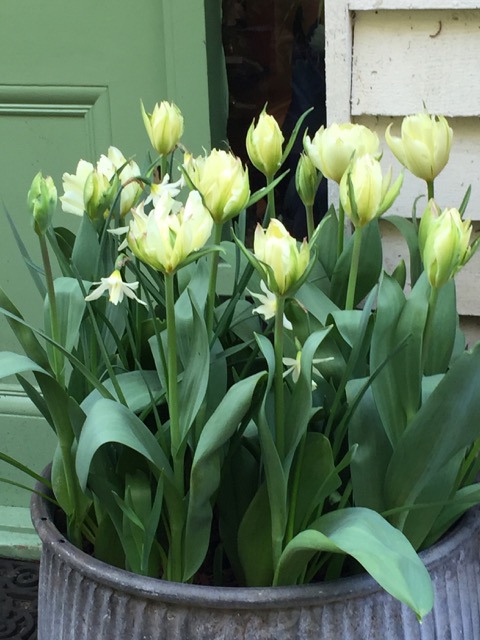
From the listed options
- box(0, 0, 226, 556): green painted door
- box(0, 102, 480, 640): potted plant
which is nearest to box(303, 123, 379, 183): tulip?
box(0, 102, 480, 640): potted plant

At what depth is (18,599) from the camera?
163cm

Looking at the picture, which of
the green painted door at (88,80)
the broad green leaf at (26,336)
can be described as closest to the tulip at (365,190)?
the broad green leaf at (26,336)

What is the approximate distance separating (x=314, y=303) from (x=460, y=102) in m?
0.40

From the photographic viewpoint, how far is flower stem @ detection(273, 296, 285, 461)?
71 centimetres

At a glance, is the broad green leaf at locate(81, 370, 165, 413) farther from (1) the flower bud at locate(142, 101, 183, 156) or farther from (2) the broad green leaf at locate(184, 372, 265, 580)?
(1) the flower bud at locate(142, 101, 183, 156)

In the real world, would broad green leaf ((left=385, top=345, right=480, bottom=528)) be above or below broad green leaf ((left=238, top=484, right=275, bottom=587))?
above

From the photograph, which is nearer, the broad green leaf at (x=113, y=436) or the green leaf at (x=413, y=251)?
the broad green leaf at (x=113, y=436)

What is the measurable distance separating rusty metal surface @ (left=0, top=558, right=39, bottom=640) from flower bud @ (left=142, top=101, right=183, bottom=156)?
3.20 ft

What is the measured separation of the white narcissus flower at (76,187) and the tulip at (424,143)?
29 cm

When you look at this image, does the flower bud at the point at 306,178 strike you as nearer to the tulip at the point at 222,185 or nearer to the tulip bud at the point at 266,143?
the tulip bud at the point at 266,143

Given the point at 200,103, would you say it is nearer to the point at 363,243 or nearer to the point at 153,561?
the point at 363,243

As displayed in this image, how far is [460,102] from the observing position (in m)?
1.14

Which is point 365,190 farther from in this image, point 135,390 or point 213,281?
point 135,390

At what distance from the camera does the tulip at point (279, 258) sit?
67cm
